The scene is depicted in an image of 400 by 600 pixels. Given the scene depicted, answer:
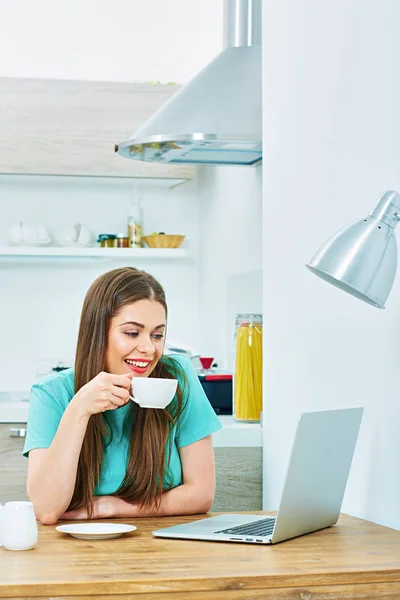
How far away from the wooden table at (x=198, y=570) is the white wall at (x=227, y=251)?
6.64ft

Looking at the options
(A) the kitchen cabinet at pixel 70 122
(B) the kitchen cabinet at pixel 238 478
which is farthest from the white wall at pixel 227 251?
(B) the kitchen cabinet at pixel 238 478

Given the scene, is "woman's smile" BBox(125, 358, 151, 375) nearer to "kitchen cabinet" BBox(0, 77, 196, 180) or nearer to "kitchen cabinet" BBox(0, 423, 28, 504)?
"kitchen cabinet" BBox(0, 423, 28, 504)

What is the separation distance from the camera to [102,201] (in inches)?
171

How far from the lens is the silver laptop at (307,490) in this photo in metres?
1.58

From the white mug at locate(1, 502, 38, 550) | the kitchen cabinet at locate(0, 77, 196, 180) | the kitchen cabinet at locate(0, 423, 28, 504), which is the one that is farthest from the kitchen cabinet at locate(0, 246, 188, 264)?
the white mug at locate(1, 502, 38, 550)

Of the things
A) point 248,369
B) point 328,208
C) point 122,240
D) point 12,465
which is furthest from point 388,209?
point 122,240

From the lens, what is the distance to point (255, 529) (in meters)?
1.70

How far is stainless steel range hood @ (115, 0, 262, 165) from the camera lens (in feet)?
9.36

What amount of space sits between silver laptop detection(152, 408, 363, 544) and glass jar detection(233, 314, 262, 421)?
1032 millimetres

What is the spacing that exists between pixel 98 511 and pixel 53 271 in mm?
2524

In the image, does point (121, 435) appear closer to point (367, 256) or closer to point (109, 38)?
point (367, 256)

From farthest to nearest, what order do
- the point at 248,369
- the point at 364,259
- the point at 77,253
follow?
1. the point at 77,253
2. the point at 248,369
3. the point at 364,259

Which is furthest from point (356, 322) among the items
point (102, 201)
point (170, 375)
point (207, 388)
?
point (102, 201)

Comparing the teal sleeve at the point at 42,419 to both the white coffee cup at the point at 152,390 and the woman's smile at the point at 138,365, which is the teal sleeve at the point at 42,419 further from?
the white coffee cup at the point at 152,390
